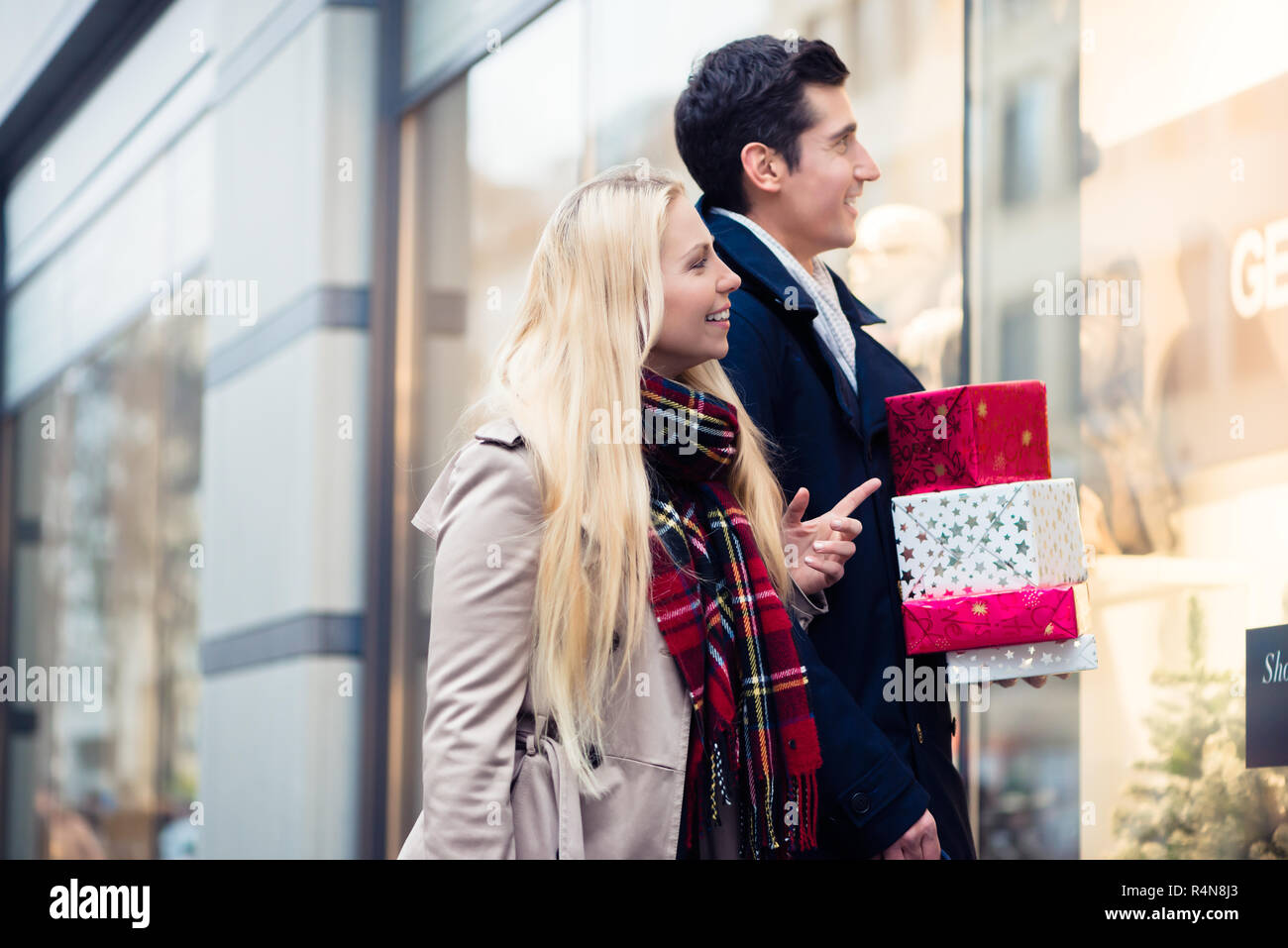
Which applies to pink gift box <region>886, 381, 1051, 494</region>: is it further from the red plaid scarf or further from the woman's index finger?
the red plaid scarf

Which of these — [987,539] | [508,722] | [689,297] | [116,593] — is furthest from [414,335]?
[508,722]

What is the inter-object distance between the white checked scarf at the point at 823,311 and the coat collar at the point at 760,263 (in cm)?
2

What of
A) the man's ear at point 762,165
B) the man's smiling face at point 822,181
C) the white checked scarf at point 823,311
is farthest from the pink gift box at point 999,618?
the man's ear at point 762,165

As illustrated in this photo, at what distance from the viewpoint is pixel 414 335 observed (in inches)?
303

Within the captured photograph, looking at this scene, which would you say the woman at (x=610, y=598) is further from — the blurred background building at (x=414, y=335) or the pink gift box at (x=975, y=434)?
the blurred background building at (x=414, y=335)

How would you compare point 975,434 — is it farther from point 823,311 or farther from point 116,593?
point 116,593

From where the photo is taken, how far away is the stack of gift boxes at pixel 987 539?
2.65m

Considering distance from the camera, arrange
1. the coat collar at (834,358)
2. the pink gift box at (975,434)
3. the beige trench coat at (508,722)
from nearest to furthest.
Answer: the beige trench coat at (508,722) → the pink gift box at (975,434) → the coat collar at (834,358)

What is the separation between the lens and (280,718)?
7.68 meters

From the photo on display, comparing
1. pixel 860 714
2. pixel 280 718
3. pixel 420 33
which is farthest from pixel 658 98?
pixel 860 714

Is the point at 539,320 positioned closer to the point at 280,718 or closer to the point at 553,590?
the point at 553,590

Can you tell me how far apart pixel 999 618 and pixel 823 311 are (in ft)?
2.42

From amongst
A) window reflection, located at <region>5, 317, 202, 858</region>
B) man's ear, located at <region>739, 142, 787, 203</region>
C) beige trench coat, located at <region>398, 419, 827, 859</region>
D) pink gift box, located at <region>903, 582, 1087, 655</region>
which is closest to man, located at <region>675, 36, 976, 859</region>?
man's ear, located at <region>739, 142, 787, 203</region>
